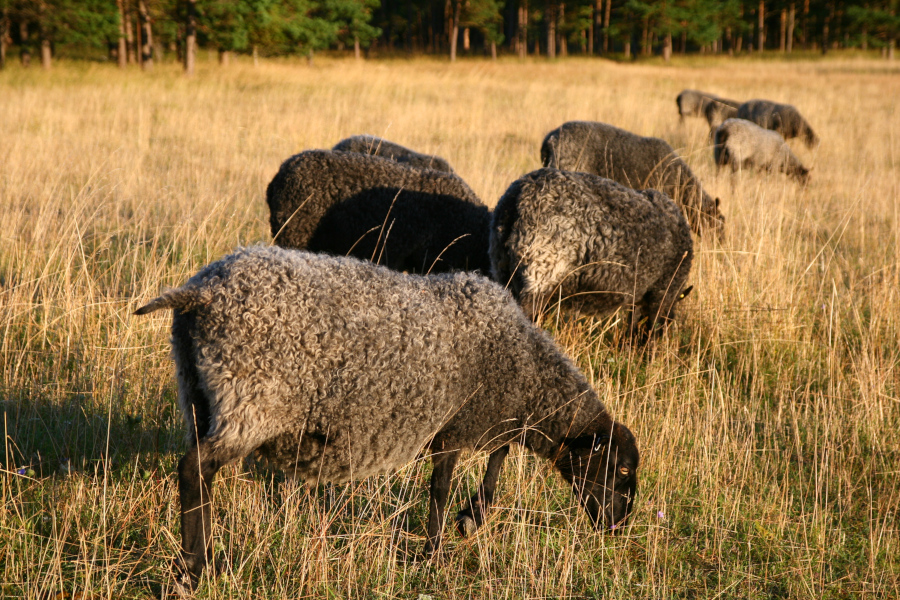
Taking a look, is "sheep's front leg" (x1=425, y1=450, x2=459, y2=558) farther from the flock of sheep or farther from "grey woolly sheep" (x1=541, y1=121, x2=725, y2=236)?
"grey woolly sheep" (x1=541, y1=121, x2=725, y2=236)

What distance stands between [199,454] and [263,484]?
1.03 meters

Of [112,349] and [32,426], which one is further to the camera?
[112,349]

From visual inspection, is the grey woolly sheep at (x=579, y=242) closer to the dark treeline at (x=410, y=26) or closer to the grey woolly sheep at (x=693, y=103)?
the grey woolly sheep at (x=693, y=103)

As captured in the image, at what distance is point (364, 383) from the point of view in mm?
3135

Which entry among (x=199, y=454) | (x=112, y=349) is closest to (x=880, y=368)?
(x=199, y=454)

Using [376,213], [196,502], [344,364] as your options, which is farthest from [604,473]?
[376,213]

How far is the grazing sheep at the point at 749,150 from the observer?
41.8 feet

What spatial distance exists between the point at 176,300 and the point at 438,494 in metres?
1.63

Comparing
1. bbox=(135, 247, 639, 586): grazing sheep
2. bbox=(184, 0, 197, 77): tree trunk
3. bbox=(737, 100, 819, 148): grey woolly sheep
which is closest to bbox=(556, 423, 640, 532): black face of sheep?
bbox=(135, 247, 639, 586): grazing sheep

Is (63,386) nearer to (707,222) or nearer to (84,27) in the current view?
(707,222)

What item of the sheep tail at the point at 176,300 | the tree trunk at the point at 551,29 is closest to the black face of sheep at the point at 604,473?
the sheep tail at the point at 176,300

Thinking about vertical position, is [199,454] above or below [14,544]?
above

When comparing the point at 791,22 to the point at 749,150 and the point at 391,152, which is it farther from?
the point at 391,152

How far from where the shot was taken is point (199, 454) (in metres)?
2.89
